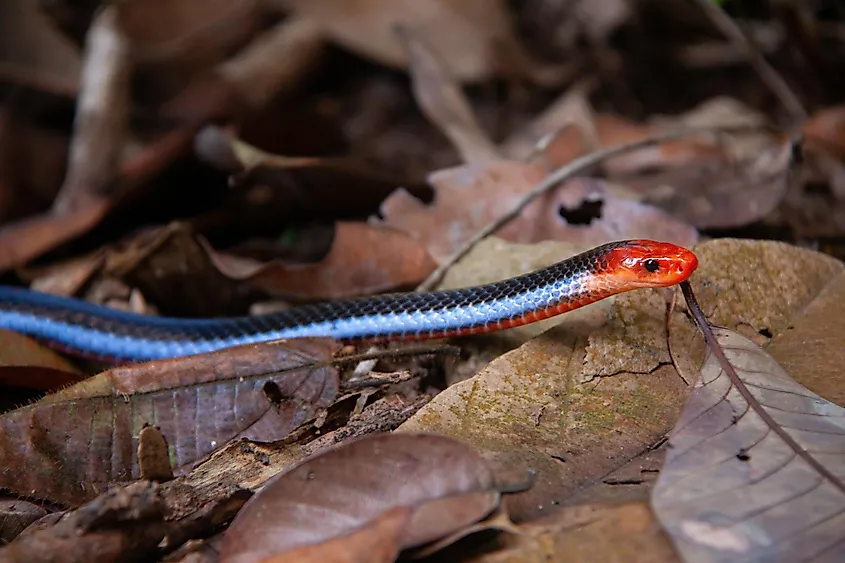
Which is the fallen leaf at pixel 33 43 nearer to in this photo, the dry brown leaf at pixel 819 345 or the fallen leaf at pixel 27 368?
the fallen leaf at pixel 27 368

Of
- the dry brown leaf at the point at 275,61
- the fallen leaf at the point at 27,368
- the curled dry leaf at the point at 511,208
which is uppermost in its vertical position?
the dry brown leaf at the point at 275,61

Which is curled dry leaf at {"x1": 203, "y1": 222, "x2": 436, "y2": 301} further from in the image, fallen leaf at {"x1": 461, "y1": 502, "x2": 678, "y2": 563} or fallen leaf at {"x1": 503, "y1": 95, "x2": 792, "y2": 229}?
fallen leaf at {"x1": 461, "y1": 502, "x2": 678, "y2": 563}

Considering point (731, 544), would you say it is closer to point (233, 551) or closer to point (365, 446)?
point (365, 446)

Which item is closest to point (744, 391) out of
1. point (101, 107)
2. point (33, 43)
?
point (101, 107)

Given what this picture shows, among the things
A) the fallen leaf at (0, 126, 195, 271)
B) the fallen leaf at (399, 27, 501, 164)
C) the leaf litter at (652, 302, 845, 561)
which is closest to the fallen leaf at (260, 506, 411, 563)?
the leaf litter at (652, 302, 845, 561)

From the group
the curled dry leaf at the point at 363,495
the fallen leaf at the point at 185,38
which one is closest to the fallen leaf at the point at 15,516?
the curled dry leaf at the point at 363,495
